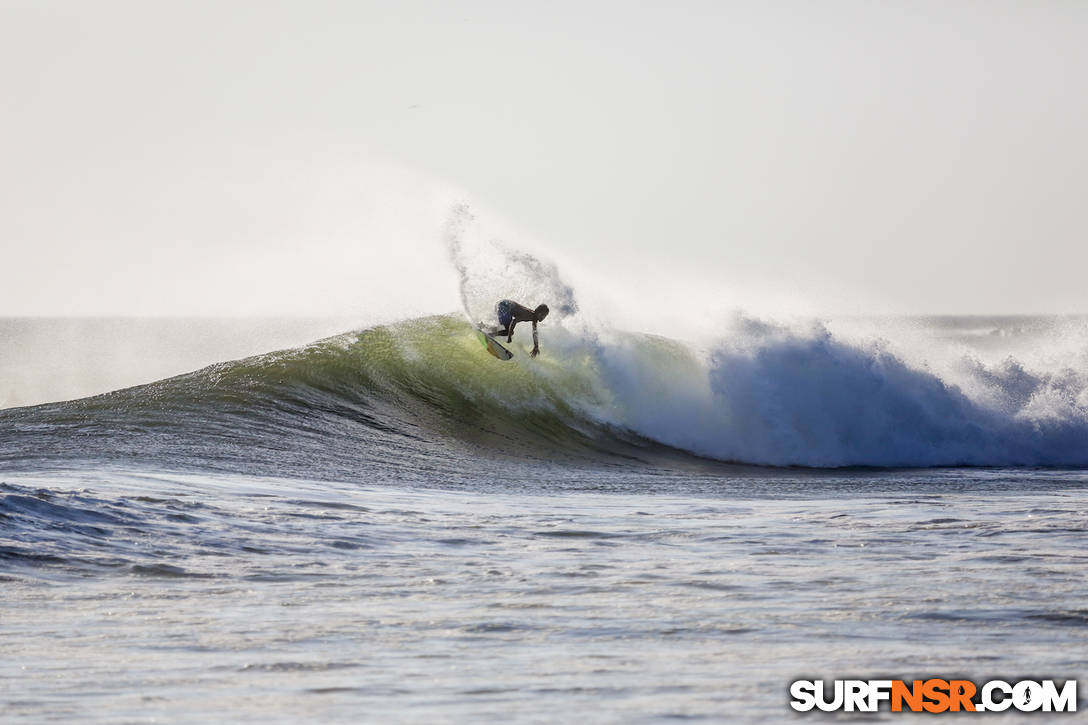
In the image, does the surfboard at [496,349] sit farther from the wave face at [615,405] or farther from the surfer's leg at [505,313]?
the surfer's leg at [505,313]

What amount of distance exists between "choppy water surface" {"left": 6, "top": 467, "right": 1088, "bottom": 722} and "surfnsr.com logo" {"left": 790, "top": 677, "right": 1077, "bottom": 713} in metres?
0.13

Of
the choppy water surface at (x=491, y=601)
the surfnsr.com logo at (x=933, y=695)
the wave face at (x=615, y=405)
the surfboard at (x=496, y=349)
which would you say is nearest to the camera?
the surfnsr.com logo at (x=933, y=695)

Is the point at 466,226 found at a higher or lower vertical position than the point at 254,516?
higher

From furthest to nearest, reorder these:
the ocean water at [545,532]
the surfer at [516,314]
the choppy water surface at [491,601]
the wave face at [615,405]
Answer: the surfer at [516,314], the wave face at [615,405], the ocean water at [545,532], the choppy water surface at [491,601]

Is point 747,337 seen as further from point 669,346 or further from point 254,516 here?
point 254,516

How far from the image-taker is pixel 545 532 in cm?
895

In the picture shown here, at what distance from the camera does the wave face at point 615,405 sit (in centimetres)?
1494

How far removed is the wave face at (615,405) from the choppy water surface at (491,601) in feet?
14.5

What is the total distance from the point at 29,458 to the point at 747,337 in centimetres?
1075

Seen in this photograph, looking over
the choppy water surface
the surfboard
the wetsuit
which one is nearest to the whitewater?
the choppy water surface

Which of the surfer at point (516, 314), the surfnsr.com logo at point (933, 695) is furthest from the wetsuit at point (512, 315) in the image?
the surfnsr.com logo at point (933, 695)

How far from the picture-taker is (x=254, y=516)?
9102 mm

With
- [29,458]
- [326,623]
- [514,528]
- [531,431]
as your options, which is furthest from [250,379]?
[326,623]

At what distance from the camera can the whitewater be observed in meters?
5.20
